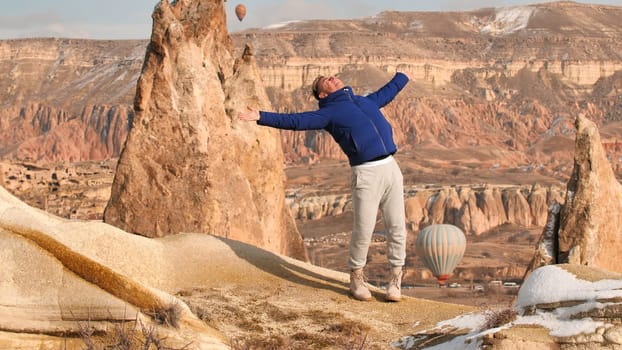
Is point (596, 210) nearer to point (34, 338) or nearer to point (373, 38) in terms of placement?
point (34, 338)

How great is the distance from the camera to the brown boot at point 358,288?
7.28 meters

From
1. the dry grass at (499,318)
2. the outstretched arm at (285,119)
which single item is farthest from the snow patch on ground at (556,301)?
the outstretched arm at (285,119)

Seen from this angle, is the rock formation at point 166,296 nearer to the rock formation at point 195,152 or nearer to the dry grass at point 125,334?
the dry grass at point 125,334

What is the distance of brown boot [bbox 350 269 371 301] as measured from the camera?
728cm

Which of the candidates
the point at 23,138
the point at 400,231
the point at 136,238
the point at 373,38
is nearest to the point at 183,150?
the point at 136,238

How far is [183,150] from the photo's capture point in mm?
12148

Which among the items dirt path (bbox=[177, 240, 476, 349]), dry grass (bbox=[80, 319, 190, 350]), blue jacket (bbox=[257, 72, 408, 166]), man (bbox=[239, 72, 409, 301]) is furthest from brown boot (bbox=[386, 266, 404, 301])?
dry grass (bbox=[80, 319, 190, 350])

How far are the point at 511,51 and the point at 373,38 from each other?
2150 cm

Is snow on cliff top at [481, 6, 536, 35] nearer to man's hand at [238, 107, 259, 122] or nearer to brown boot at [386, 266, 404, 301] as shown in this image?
brown boot at [386, 266, 404, 301]

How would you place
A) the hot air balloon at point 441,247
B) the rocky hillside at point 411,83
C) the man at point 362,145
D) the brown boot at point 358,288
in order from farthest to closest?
the rocky hillside at point 411,83, the hot air balloon at point 441,247, the brown boot at point 358,288, the man at point 362,145

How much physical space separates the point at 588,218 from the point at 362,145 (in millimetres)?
7933

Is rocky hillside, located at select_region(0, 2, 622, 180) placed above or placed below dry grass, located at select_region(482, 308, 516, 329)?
below

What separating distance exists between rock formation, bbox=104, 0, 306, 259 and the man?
190 inches

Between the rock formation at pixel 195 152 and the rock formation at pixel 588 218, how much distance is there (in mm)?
3738
